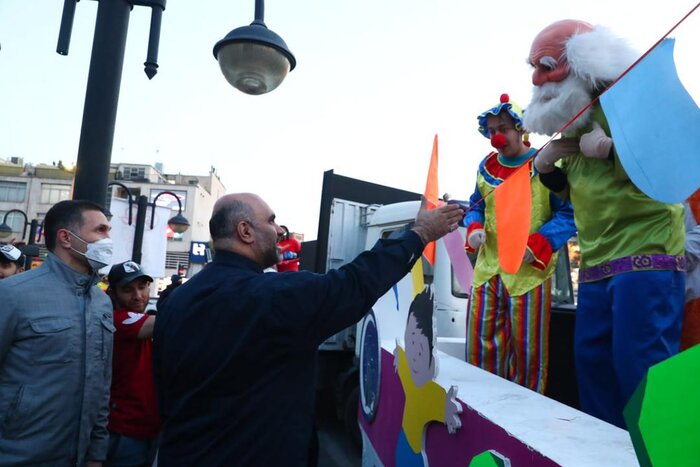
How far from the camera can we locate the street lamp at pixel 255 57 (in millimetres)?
2801

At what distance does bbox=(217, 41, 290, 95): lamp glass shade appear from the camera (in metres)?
2.83

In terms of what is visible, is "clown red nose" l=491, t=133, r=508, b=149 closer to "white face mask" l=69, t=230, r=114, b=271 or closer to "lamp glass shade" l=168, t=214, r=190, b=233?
"white face mask" l=69, t=230, r=114, b=271

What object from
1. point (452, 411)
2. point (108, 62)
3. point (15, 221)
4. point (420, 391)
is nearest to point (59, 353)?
point (420, 391)

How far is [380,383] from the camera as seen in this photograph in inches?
86.7

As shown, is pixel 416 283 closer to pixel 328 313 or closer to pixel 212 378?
pixel 328 313

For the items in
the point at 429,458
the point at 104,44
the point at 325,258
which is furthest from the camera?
the point at 325,258

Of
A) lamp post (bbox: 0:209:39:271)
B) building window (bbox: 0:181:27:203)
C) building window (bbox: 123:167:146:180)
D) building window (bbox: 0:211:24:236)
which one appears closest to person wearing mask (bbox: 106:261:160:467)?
lamp post (bbox: 0:209:39:271)

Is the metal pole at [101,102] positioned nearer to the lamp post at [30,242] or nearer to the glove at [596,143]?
the glove at [596,143]

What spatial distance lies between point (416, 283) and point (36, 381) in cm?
144

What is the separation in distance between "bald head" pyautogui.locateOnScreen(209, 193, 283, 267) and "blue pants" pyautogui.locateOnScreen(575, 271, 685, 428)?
3.63 ft

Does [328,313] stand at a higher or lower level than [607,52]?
lower

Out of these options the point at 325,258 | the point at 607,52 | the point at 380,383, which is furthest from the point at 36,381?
the point at 325,258

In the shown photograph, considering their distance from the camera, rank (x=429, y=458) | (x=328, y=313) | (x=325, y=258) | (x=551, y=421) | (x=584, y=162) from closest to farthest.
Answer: (x=551, y=421) < (x=328, y=313) < (x=429, y=458) < (x=584, y=162) < (x=325, y=258)

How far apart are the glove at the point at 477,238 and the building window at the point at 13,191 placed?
48331 millimetres
